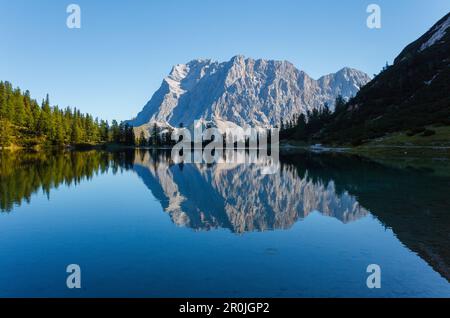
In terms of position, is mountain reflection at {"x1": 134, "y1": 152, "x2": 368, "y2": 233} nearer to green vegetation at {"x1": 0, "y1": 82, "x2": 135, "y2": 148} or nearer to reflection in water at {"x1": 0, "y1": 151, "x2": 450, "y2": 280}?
reflection in water at {"x1": 0, "y1": 151, "x2": 450, "y2": 280}

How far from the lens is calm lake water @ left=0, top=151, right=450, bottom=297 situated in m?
17.0

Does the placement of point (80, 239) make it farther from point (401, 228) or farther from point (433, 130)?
point (433, 130)

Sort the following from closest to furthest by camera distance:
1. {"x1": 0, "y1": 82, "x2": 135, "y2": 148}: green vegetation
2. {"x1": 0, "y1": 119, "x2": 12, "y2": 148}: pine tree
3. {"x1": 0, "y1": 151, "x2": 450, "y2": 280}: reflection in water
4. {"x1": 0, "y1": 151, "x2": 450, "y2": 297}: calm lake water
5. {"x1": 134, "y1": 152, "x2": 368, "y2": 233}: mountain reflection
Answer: {"x1": 0, "y1": 151, "x2": 450, "y2": 297}: calm lake water
{"x1": 0, "y1": 151, "x2": 450, "y2": 280}: reflection in water
{"x1": 134, "y1": 152, "x2": 368, "y2": 233}: mountain reflection
{"x1": 0, "y1": 119, "x2": 12, "y2": 148}: pine tree
{"x1": 0, "y1": 82, "x2": 135, "y2": 148}: green vegetation

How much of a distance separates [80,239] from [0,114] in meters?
173

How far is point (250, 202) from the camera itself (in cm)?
4128

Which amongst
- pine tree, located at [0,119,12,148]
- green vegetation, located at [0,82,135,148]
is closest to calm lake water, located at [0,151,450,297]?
pine tree, located at [0,119,12,148]

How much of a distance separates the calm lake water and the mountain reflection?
0.59 ft

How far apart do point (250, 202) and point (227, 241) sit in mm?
16253

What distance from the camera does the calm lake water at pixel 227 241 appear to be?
17.0 meters

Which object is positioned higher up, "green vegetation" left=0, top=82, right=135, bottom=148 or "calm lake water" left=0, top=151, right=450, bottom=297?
"green vegetation" left=0, top=82, right=135, bottom=148

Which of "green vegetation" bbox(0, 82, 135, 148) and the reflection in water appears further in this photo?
"green vegetation" bbox(0, 82, 135, 148)

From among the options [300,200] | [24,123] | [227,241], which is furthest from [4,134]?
[227,241]

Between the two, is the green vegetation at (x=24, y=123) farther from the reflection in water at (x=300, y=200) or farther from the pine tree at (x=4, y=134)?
the reflection in water at (x=300, y=200)
